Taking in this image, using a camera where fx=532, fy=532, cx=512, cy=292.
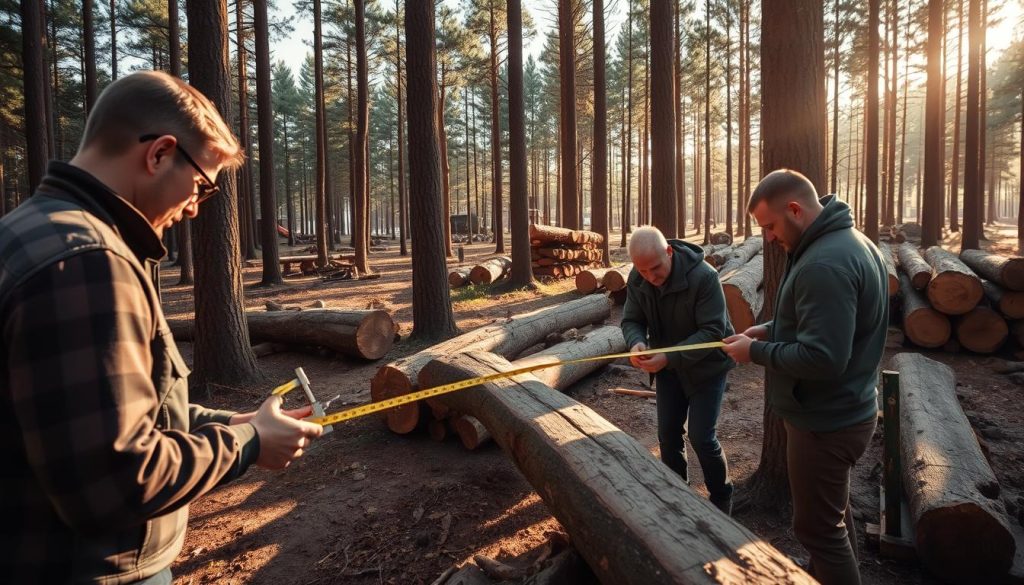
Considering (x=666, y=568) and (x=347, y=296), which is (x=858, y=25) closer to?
(x=347, y=296)

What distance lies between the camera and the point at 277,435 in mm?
1579

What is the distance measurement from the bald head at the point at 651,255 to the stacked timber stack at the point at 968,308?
6651 mm

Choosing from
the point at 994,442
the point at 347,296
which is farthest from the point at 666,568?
the point at 347,296

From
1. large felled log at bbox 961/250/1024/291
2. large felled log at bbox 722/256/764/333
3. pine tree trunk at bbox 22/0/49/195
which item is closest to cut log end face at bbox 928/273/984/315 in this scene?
large felled log at bbox 961/250/1024/291

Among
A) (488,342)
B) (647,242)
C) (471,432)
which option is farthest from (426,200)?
(647,242)

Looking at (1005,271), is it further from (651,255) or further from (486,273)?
(486,273)

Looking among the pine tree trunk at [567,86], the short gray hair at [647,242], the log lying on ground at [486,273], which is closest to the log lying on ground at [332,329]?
the short gray hair at [647,242]

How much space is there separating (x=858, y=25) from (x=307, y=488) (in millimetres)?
28051

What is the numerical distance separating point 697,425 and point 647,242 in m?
1.29

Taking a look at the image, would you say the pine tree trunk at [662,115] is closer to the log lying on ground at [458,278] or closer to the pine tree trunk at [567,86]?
the pine tree trunk at [567,86]

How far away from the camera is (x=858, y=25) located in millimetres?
22875

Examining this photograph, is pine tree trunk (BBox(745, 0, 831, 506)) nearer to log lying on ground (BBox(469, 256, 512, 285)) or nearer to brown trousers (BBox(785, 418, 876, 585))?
brown trousers (BBox(785, 418, 876, 585))

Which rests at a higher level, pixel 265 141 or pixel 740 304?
pixel 265 141

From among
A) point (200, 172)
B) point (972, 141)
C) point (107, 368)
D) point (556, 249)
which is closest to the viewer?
point (107, 368)
